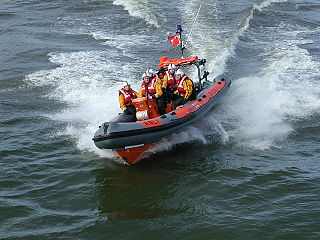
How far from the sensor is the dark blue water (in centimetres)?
648

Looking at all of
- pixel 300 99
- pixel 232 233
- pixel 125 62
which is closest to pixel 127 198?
pixel 232 233

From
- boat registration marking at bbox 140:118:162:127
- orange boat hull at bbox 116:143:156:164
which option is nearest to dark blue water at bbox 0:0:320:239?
orange boat hull at bbox 116:143:156:164

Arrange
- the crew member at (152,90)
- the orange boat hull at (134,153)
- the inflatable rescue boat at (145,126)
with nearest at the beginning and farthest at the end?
the inflatable rescue boat at (145,126) → the orange boat hull at (134,153) → the crew member at (152,90)

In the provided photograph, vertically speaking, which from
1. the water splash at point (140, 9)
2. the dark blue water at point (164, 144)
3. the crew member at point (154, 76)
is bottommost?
the dark blue water at point (164, 144)

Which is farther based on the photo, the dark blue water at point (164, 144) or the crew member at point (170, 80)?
the crew member at point (170, 80)

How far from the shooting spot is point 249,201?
22.5 ft

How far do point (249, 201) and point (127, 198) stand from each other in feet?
6.64

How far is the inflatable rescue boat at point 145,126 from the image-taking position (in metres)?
7.59

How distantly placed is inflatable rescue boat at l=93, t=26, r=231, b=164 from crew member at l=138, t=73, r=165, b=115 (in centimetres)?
18

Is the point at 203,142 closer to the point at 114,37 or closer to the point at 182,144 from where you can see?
the point at 182,144

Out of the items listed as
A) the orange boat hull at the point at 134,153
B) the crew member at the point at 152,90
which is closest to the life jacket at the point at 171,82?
the crew member at the point at 152,90

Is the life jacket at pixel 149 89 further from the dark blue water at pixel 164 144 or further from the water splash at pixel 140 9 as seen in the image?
the water splash at pixel 140 9

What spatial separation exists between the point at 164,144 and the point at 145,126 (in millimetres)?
925

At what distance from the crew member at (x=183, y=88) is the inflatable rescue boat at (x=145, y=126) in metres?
0.17
